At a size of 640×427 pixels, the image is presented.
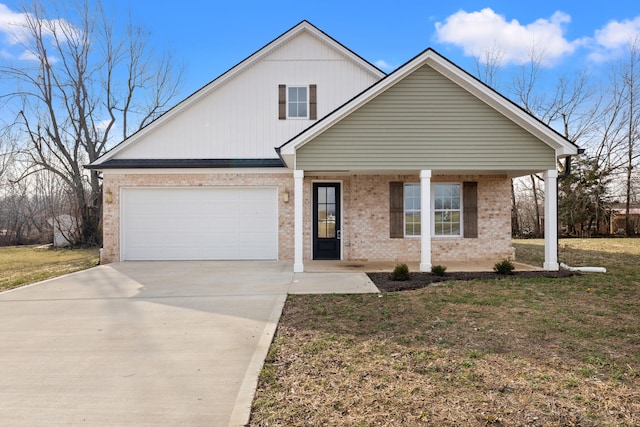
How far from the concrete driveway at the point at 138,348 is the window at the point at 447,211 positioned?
14.3 feet

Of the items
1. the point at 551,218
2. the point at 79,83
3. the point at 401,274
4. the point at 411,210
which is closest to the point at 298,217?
the point at 401,274

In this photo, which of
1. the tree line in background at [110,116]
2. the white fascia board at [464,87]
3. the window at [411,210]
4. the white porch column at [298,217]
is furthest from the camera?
the tree line in background at [110,116]

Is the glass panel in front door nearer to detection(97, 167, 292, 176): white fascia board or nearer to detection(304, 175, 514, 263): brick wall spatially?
detection(304, 175, 514, 263): brick wall

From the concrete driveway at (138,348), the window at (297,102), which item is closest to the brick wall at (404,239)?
the window at (297,102)

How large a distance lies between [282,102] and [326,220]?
166 inches

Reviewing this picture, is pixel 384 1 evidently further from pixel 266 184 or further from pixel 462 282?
pixel 462 282

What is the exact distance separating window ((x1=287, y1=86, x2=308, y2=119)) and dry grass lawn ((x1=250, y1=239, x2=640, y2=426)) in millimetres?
7540

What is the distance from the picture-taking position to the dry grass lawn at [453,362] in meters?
2.84

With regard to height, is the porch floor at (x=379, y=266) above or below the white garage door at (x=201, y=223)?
below

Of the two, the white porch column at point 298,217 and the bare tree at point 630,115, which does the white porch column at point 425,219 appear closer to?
the white porch column at point 298,217

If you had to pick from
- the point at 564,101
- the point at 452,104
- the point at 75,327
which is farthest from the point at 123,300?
the point at 564,101

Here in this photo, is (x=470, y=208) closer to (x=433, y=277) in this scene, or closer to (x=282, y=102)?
(x=433, y=277)

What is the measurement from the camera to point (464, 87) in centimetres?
911

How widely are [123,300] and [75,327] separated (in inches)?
A: 61.4
